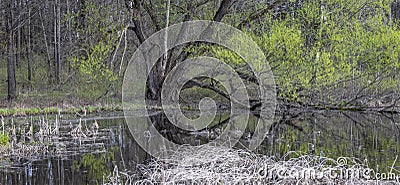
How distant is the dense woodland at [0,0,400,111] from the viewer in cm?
1452

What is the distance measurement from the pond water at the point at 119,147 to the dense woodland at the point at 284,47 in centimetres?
181

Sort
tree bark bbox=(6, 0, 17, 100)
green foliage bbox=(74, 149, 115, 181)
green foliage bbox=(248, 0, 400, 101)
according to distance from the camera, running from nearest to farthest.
Result: 1. green foliage bbox=(74, 149, 115, 181)
2. green foliage bbox=(248, 0, 400, 101)
3. tree bark bbox=(6, 0, 17, 100)

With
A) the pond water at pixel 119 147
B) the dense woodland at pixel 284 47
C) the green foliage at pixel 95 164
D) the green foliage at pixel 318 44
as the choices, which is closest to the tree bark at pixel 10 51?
the dense woodland at pixel 284 47

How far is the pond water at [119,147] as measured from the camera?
23.2 ft

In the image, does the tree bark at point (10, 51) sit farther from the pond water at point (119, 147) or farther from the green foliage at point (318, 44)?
the green foliage at point (318, 44)

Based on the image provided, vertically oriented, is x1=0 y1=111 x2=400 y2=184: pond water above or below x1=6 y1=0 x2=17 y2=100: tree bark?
below

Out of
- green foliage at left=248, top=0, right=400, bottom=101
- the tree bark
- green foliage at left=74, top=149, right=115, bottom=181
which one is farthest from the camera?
the tree bark

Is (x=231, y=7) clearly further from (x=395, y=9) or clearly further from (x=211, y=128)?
(x=395, y=9)

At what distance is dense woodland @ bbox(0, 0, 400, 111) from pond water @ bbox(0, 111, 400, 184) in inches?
71.2

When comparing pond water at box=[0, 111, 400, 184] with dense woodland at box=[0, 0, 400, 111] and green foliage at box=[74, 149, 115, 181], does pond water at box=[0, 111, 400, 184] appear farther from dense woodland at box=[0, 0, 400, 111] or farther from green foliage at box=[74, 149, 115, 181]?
dense woodland at box=[0, 0, 400, 111]

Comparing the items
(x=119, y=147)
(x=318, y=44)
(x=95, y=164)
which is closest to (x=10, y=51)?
(x=119, y=147)

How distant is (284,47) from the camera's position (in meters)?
14.4

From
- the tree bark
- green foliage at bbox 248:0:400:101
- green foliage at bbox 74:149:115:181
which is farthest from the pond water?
the tree bark

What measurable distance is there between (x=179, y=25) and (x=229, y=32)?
2752mm
